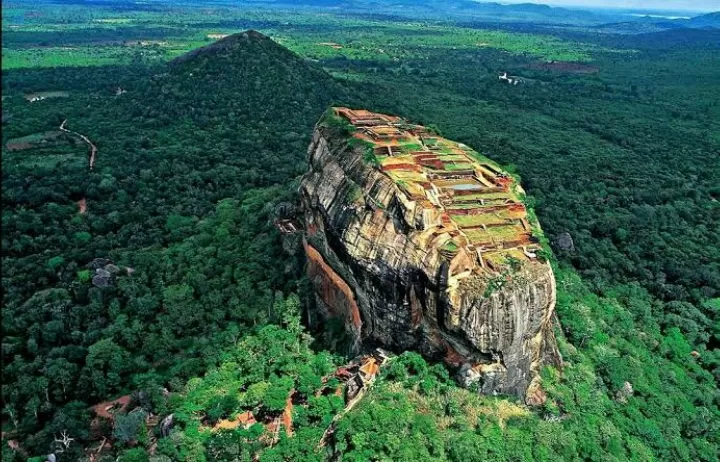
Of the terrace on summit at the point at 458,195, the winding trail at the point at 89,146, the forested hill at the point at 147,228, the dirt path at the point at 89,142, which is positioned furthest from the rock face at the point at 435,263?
the dirt path at the point at 89,142

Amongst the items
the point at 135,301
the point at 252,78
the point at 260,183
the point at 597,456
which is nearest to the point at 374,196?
the point at 597,456

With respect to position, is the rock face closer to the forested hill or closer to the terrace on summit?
the terrace on summit

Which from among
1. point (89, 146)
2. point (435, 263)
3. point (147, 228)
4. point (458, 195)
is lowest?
point (89, 146)

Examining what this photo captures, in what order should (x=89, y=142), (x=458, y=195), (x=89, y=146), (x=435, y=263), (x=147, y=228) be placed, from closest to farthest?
1. (x=435, y=263)
2. (x=458, y=195)
3. (x=147, y=228)
4. (x=89, y=146)
5. (x=89, y=142)

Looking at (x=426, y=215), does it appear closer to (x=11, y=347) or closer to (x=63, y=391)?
(x=63, y=391)

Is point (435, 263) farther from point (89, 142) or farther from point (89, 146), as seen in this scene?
point (89, 142)

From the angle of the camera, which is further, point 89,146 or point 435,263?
point 89,146

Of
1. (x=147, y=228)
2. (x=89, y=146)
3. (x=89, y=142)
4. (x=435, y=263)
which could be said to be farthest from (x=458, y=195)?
(x=89, y=142)
